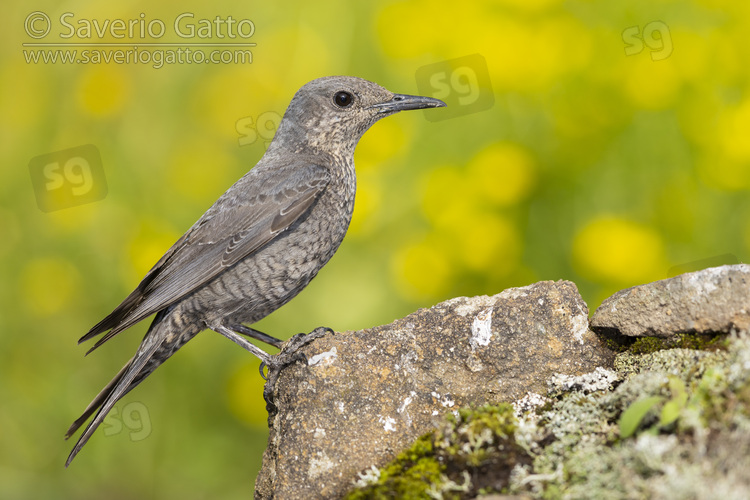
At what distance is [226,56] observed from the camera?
6543 millimetres

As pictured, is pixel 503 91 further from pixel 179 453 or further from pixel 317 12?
pixel 179 453

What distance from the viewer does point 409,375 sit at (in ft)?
12.1

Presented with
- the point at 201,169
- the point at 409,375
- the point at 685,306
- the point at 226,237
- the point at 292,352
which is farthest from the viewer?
the point at 201,169

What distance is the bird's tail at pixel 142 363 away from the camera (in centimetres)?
451

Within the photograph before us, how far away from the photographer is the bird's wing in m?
4.65

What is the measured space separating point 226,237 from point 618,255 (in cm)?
278

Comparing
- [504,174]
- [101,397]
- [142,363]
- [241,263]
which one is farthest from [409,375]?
[504,174]

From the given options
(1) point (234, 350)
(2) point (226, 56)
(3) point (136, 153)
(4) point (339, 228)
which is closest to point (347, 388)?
(4) point (339, 228)

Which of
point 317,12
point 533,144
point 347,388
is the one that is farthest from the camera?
point 317,12

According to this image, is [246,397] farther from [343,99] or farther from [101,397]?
[343,99]

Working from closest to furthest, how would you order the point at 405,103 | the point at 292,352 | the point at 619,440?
the point at 619,440
the point at 292,352
the point at 405,103

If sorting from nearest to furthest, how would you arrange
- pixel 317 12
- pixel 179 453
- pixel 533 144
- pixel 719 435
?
1. pixel 719 435
2. pixel 179 453
3. pixel 533 144
4. pixel 317 12

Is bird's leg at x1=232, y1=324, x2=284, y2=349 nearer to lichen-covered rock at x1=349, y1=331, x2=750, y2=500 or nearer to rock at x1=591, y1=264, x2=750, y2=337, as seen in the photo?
lichen-covered rock at x1=349, y1=331, x2=750, y2=500

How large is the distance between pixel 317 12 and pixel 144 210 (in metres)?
2.26
